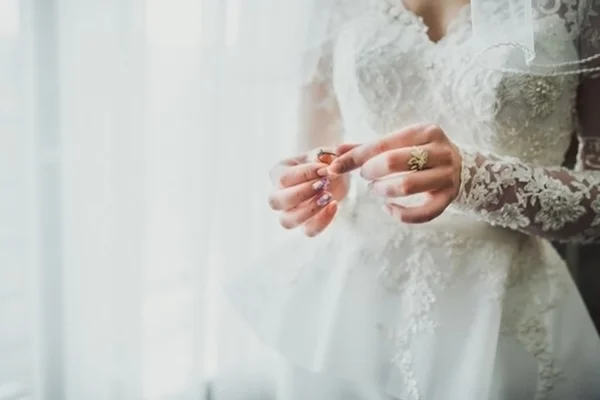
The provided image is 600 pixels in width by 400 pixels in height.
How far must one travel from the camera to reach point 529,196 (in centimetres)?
67

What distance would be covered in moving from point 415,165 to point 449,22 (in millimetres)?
188

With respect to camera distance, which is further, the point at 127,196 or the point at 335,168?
the point at 127,196

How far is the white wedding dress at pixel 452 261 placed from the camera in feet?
2.24

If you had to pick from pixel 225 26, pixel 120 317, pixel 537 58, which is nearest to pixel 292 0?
pixel 225 26

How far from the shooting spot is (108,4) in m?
0.79

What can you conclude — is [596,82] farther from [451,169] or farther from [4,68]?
[4,68]

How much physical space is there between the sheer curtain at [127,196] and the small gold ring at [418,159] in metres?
0.29

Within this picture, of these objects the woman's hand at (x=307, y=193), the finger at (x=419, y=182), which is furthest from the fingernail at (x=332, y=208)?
the finger at (x=419, y=182)

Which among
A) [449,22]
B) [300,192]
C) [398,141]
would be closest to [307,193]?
[300,192]

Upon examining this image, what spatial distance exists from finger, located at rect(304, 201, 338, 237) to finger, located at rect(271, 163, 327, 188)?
Answer: 4cm

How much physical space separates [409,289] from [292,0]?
1.22 ft

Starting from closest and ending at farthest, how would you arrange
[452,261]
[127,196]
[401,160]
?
[401,160] < [452,261] < [127,196]

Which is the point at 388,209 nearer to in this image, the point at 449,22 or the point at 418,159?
the point at 418,159

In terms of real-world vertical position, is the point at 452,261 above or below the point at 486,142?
below
